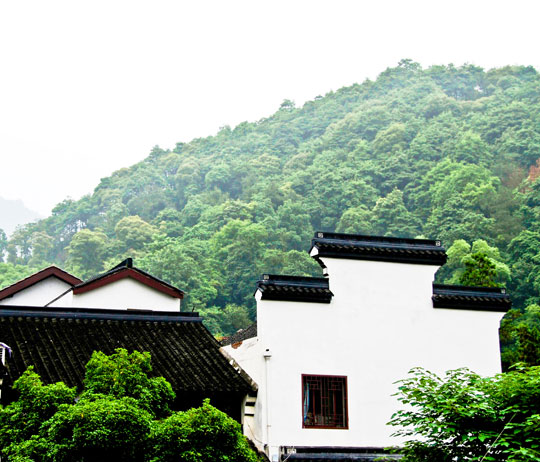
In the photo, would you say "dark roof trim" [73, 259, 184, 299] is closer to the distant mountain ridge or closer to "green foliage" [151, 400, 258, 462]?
"green foliage" [151, 400, 258, 462]

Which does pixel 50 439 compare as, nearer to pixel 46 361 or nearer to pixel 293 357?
pixel 46 361

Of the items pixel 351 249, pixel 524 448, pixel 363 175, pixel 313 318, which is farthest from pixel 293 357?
pixel 363 175

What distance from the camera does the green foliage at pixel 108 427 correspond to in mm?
11094

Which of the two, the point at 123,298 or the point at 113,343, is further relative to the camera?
the point at 123,298

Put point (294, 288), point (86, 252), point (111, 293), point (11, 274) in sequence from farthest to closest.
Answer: point (86, 252)
point (11, 274)
point (111, 293)
point (294, 288)

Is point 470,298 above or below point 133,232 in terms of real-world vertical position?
below

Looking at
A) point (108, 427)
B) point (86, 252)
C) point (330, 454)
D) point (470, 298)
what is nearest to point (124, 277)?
point (330, 454)

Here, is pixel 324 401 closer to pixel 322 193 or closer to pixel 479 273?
pixel 479 273

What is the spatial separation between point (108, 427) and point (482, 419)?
662 centimetres

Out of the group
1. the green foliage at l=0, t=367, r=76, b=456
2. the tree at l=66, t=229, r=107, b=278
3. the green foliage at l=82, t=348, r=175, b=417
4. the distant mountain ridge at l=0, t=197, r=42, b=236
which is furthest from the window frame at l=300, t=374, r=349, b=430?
the distant mountain ridge at l=0, t=197, r=42, b=236

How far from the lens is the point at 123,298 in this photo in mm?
22500

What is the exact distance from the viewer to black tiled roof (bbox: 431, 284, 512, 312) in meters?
19.3

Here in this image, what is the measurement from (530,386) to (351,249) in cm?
679

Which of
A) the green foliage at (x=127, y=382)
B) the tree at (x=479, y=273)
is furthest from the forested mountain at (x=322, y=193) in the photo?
the green foliage at (x=127, y=382)
